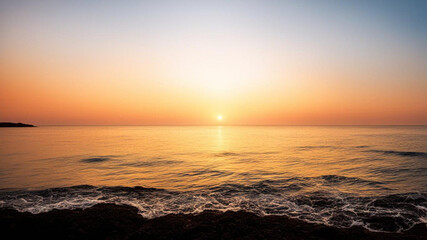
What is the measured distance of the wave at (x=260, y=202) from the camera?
10.2 metres

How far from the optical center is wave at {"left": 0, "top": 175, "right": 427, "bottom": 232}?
403 inches

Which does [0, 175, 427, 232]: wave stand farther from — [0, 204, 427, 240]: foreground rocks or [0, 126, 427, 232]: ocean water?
[0, 204, 427, 240]: foreground rocks

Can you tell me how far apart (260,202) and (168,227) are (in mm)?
5960

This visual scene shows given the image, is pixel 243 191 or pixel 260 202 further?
pixel 243 191

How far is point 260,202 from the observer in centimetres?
1280

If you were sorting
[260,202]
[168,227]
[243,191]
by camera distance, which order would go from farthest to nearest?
[243,191], [260,202], [168,227]

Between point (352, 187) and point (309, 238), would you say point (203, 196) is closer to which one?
point (309, 238)

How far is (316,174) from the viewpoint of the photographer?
2120 cm

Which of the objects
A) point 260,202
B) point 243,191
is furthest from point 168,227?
point 243,191

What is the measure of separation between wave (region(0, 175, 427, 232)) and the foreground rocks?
91 cm

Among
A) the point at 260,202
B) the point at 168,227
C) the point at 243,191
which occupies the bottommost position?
the point at 243,191

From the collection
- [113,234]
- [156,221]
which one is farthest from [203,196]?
[113,234]

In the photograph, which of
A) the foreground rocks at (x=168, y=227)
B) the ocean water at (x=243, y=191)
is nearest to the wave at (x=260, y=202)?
the ocean water at (x=243, y=191)

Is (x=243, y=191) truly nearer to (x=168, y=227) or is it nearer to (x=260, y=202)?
(x=260, y=202)
